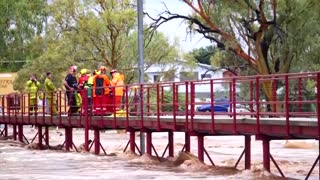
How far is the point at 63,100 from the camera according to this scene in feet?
106

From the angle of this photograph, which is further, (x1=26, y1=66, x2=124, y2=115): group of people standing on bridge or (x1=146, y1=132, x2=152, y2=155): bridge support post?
(x1=26, y1=66, x2=124, y2=115): group of people standing on bridge

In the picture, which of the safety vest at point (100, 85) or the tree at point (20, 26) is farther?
the tree at point (20, 26)

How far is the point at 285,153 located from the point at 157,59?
2159cm

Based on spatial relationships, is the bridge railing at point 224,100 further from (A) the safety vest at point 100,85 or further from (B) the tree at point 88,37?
(B) the tree at point 88,37

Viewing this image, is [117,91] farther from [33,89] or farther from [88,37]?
[88,37]

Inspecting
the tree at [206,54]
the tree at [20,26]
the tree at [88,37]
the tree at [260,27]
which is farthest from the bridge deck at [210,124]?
the tree at [20,26]

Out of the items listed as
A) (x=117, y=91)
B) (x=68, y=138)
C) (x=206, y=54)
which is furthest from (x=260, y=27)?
(x=206, y=54)

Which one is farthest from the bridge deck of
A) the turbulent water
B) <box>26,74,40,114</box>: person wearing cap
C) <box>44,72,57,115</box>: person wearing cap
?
<box>26,74,40,114</box>: person wearing cap

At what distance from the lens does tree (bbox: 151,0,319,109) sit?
35.8m

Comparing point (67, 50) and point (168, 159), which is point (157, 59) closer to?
point (67, 50)

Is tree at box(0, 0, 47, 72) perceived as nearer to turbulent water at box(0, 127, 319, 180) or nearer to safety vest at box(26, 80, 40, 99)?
safety vest at box(26, 80, 40, 99)

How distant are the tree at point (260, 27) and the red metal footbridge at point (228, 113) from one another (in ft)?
27.8

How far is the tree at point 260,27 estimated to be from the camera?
35.8 m

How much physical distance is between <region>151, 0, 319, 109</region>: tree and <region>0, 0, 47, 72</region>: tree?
81.5ft
